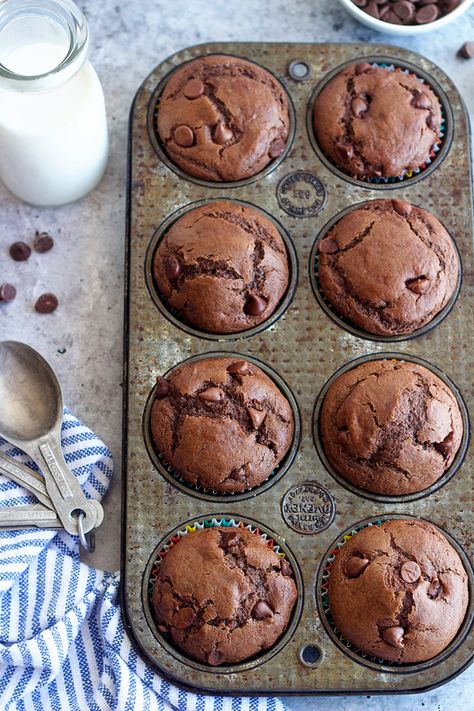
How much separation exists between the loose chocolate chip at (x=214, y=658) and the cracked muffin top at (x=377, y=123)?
1548 mm

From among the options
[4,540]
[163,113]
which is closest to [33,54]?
[163,113]

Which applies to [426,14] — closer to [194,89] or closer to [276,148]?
[276,148]

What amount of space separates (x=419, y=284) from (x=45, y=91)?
4.13 feet

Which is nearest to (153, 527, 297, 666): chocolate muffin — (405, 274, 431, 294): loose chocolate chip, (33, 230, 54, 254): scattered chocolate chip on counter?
(405, 274, 431, 294): loose chocolate chip

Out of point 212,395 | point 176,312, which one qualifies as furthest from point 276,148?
point 212,395

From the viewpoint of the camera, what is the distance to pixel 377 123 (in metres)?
3.04

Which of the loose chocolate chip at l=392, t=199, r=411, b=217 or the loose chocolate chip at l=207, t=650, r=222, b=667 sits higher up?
the loose chocolate chip at l=392, t=199, r=411, b=217

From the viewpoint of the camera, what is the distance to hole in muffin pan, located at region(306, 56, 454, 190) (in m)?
3.08

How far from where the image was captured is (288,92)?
3.17 m

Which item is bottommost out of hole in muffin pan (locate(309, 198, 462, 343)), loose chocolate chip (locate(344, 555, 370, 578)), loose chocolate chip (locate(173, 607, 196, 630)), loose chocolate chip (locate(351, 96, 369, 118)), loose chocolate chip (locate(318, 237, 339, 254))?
loose chocolate chip (locate(173, 607, 196, 630))

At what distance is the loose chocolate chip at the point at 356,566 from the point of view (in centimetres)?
273

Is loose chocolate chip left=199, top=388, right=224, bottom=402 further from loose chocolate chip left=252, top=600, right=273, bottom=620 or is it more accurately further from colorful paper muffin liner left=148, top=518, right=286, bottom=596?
loose chocolate chip left=252, top=600, right=273, bottom=620

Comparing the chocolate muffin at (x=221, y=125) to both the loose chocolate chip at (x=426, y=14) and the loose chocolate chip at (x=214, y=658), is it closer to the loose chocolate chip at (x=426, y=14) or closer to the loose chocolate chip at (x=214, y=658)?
the loose chocolate chip at (x=426, y=14)

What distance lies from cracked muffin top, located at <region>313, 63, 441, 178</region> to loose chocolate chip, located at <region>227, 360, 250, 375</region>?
75 cm
